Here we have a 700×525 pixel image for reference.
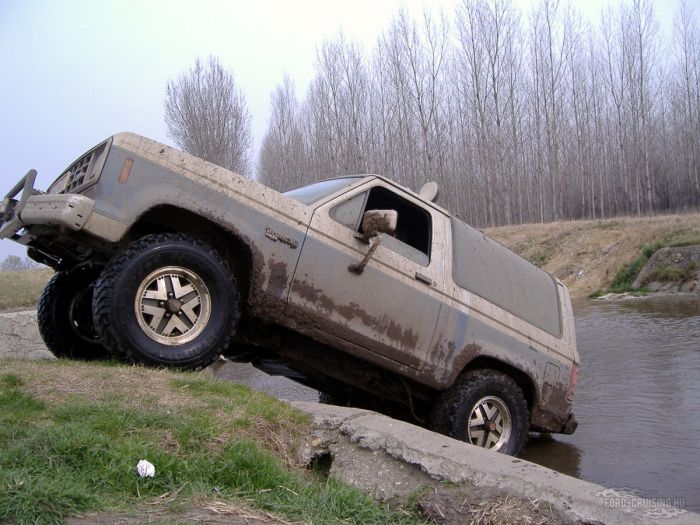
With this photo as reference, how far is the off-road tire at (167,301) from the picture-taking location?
12.9 feet

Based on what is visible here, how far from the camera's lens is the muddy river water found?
492cm

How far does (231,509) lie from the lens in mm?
2707

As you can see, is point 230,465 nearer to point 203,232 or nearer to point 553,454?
point 203,232

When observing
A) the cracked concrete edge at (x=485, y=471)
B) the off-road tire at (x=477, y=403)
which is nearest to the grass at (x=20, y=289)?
the off-road tire at (x=477, y=403)

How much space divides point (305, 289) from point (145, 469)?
1.84 meters

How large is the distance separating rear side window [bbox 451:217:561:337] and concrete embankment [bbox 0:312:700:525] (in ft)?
5.23

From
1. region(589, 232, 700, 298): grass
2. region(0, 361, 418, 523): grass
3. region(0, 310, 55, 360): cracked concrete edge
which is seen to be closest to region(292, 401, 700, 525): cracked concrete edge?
region(0, 361, 418, 523): grass

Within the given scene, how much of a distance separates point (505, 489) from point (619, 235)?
68.6ft

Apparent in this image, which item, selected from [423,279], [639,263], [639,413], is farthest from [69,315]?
[639,263]

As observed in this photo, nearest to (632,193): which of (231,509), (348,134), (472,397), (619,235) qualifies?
(619,235)

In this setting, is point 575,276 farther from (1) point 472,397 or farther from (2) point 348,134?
(1) point 472,397

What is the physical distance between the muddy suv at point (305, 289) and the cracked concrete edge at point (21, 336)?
496 cm

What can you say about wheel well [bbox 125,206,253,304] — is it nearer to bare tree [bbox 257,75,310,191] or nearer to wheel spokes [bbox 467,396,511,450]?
wheel spokes [bbox 467,396,511,450]

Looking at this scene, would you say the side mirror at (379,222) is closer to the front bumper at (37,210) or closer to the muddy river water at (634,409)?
the front bumper at (37,210)
